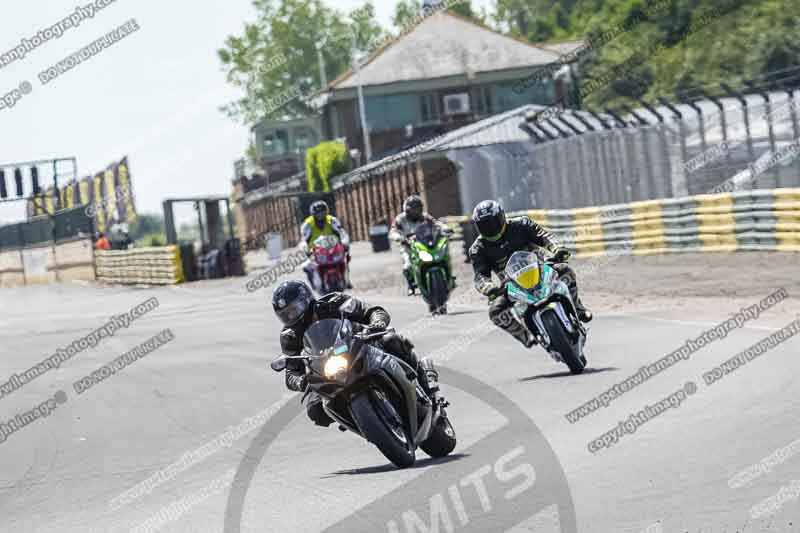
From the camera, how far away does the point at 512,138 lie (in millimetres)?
53406

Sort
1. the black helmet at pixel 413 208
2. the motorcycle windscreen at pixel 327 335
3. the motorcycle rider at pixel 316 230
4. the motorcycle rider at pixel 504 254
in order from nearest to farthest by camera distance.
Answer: the motorcycle windscreen at pixel 327 335
the motorcycle rider at pixel 504 254
the black helmet at pixel 413 208
the motorcycle rider at pixel 316 230

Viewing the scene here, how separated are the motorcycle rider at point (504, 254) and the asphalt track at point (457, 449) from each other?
21.2 inches

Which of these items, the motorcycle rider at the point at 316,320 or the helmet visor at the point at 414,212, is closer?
the motorcycle rider at the point at 316,320

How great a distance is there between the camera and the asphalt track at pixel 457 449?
7121 mm

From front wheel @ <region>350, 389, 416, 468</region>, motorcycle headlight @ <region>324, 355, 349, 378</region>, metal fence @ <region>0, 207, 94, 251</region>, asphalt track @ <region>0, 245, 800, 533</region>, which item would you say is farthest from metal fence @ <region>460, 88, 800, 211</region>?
metal fence @ <region>0, 207, 94, 251</region>

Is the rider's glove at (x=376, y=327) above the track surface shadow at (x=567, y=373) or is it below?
above

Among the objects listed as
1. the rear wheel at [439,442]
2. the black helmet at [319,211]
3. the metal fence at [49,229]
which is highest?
the metal fence at [49,229]

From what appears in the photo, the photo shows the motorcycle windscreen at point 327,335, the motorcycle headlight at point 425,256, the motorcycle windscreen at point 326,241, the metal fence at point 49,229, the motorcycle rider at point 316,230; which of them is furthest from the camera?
the metal fence at point 49,229

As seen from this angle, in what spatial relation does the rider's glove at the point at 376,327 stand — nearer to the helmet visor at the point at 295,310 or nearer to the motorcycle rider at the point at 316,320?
the motorcycle rider at the point at 316,320

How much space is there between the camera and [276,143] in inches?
3312

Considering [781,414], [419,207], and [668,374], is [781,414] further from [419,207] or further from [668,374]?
[419,207]

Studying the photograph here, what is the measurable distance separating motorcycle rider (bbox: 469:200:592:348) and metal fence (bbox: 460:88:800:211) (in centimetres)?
1380

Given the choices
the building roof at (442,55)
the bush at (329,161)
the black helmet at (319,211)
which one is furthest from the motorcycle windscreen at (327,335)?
the building roof at (442,55)

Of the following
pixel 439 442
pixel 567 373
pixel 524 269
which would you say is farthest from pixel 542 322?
pixel 439 442
